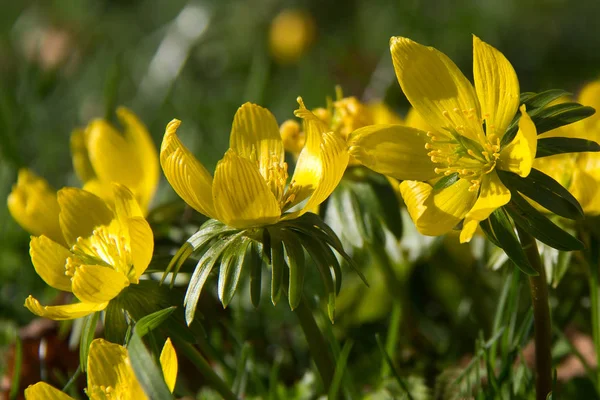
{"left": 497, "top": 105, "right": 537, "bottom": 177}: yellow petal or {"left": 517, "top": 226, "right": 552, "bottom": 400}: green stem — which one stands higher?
{"left": 497, "top": 105, "right": 537, "bottom": 177}: yellow petal

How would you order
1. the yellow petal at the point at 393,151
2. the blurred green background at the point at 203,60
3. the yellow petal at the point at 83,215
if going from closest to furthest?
the yellow petal at the point at 393,151, the yellow petal at the point at 83,215, the blurred green background at the point at 203,60

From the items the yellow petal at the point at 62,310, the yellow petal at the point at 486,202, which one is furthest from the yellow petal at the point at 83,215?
the yellow petal at the point at 486,202

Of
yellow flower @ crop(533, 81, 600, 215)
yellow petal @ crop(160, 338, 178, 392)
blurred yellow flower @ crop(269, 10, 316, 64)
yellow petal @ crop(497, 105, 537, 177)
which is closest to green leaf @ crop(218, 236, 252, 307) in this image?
yellow petal @ crop(160, 338, 178, 392)

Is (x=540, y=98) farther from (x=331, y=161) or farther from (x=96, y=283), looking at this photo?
(x=96, y=283)

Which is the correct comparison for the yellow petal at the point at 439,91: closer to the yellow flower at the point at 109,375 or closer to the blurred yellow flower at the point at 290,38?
the yellow flower at the point at 109,375

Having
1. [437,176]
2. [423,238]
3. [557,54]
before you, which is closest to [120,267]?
[437,176]

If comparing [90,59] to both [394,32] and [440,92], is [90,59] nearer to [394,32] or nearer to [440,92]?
[394,32]

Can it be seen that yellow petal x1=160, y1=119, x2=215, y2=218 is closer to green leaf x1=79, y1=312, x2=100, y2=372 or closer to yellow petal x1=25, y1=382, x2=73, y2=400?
green leaf x1=79, y1=312, x2=100, y2=372
